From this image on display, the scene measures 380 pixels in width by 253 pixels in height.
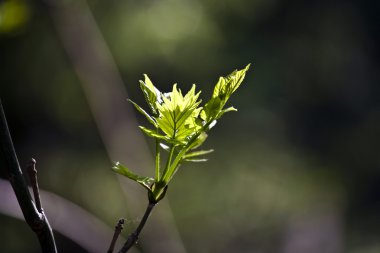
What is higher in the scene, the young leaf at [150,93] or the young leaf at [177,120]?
the young leaf at [150,93]

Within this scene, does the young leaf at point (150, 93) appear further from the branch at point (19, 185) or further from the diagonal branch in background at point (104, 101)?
the diagonal branch in background at point (104, 101)

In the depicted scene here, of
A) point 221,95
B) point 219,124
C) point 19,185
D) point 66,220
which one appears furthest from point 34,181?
point 219,124

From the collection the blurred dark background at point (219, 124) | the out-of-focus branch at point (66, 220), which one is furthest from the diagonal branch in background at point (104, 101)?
the out-of-focus branch at point (66, 220)

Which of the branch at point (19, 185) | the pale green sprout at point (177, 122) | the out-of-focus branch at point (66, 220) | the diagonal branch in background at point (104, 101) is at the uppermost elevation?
the diagonal branch in background at point (104, 101)

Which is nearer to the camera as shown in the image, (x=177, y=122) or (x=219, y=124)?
(x=177, y=122)

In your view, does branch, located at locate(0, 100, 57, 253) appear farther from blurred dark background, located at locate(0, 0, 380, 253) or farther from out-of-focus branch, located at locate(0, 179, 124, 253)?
blurred dark background, located at locate(0, 0, 380, 253)

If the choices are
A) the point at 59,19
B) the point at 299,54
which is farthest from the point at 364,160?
the point at 59,19

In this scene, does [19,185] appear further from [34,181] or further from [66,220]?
[66,220]

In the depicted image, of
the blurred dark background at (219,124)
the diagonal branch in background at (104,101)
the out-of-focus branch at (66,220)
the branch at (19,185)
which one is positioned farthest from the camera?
the blurred dark background at (219,124)
